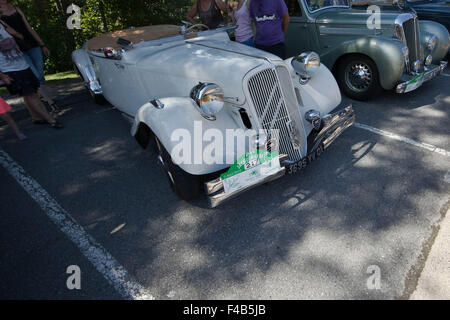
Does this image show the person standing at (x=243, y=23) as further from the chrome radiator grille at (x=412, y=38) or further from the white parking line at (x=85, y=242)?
the white parking line at (x=85, y=242)

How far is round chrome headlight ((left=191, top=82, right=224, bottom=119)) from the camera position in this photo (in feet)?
7.85

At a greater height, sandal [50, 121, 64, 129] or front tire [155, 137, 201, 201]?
sandal [50, 121, 64, 129]

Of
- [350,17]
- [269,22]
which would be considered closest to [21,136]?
[269,22]

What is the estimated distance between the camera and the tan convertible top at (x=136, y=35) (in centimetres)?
399

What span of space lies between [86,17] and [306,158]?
9.46 meters

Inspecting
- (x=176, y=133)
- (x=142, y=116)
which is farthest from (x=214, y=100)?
(x=142, y=116)

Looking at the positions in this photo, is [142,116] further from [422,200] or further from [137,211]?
[422,200]

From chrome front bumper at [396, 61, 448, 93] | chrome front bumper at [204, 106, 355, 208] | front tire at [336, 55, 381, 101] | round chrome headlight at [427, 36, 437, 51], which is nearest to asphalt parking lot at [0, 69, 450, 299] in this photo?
chrome front bumper at [204, 106, 355, 208]

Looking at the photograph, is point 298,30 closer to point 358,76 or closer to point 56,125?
point 358,76

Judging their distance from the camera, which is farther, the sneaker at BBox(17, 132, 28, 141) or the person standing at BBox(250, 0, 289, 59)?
the sneaker at BBox(17, 132, 28, 141)

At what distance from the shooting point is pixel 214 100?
8.00 feet

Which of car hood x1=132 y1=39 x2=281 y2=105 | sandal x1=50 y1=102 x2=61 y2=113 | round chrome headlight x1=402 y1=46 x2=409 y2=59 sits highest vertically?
car hood x1=132 y1=39 x2=281 y2=105

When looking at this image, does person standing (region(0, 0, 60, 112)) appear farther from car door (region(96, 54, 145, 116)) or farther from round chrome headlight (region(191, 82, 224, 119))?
round chrome headlight (region(191, 82, 224, 119))

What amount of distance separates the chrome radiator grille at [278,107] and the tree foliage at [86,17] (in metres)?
6.98
